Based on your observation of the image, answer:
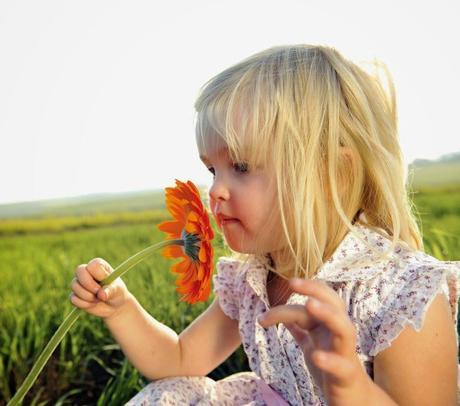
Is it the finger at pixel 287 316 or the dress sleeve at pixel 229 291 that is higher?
the finger at pixel 287 316

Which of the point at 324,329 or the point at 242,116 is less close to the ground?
the point at 242,116

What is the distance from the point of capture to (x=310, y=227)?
1.52 m

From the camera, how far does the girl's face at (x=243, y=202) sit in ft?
4.99

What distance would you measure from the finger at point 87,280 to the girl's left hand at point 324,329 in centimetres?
58

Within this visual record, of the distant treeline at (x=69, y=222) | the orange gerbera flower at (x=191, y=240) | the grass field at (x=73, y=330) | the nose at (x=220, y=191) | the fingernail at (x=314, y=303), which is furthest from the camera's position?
the distant treeline at (x=69, y=222)

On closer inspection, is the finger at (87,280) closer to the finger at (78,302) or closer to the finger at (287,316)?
the finger at (78,302)

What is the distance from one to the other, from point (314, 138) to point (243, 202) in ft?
0.75

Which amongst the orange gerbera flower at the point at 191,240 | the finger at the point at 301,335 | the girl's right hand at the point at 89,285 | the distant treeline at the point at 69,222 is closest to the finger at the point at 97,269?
the girl's right hand at the point at 89,285

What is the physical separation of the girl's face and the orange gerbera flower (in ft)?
0.35

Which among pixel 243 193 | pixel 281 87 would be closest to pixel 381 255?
pixel 243 193

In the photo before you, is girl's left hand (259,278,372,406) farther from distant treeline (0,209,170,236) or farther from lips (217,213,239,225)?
distant treeline (0,209,170,236)

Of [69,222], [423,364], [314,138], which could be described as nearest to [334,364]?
[423,364]

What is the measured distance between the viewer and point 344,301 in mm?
1525

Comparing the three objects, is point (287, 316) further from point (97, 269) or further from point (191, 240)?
point (97, 269)
